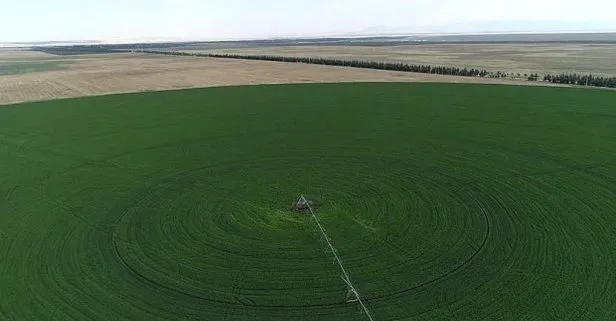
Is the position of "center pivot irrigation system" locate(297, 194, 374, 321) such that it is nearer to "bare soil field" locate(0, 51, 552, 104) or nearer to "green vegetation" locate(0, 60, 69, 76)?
"bare soil field" locate(0, 51, 552, 104)

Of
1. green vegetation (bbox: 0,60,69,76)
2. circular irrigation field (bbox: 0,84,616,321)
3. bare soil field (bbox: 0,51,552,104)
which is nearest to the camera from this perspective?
circular irrigation field (bbox: 0,84,616,321)

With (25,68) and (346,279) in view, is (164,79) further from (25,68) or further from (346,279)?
(346,279)

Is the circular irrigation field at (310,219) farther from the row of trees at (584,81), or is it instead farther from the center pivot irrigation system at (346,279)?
the row of trees at (584,81)

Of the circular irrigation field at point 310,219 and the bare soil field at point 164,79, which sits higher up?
the bare soil field at point 164,79

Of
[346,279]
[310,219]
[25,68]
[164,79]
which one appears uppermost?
[25,68]

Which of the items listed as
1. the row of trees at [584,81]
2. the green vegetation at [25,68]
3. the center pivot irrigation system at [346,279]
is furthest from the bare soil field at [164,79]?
the center pivot irrigation system at [346,279]

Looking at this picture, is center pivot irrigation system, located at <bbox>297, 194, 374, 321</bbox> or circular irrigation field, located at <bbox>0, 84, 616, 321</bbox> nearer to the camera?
center pivot irrigation system, located at <bbox>297, 194, 374, 321</bbox>

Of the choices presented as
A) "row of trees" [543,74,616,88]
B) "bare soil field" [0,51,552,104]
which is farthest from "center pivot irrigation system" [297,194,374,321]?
"row of trees" [543,74,616,88]

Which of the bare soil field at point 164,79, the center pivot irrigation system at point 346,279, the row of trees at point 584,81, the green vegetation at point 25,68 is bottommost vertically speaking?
the center pivot irrigation system at point 346,279

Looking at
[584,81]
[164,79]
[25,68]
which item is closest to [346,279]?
[584,81]
